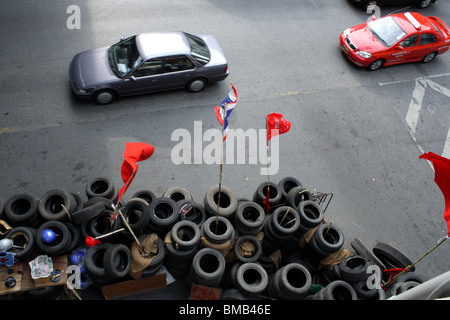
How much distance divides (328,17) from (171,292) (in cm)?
1094

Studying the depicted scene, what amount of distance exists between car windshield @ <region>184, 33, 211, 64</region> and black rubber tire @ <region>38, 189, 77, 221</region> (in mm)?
5089

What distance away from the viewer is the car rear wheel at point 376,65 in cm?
1223

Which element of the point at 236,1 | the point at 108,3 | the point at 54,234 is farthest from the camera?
the point at 236,1

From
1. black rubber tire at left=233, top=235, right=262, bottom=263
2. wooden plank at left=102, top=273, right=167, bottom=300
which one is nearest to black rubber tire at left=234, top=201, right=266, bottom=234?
black rubber tire at left=233, top=235, right=262, bottom=263

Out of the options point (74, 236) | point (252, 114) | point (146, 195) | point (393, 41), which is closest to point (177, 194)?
point (146, 195)

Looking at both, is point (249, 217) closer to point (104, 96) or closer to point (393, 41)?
point (104, 96)

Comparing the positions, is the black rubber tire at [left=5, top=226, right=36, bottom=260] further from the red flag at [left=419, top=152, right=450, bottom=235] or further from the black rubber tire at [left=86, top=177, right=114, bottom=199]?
the red flag at [left=419, top=152, right=450, bottom=235]

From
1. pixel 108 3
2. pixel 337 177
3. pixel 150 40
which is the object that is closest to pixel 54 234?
pixel 150 40

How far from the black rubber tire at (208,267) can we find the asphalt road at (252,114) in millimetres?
2474

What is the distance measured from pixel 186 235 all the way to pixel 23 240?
2.76 metres

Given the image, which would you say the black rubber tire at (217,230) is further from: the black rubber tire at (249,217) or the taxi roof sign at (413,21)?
the taxi roof sign at (413,21)

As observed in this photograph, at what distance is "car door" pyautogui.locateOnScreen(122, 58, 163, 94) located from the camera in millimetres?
9883

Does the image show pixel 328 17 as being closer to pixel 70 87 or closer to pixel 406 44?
pixel 406 44

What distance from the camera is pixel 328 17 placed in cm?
1390
